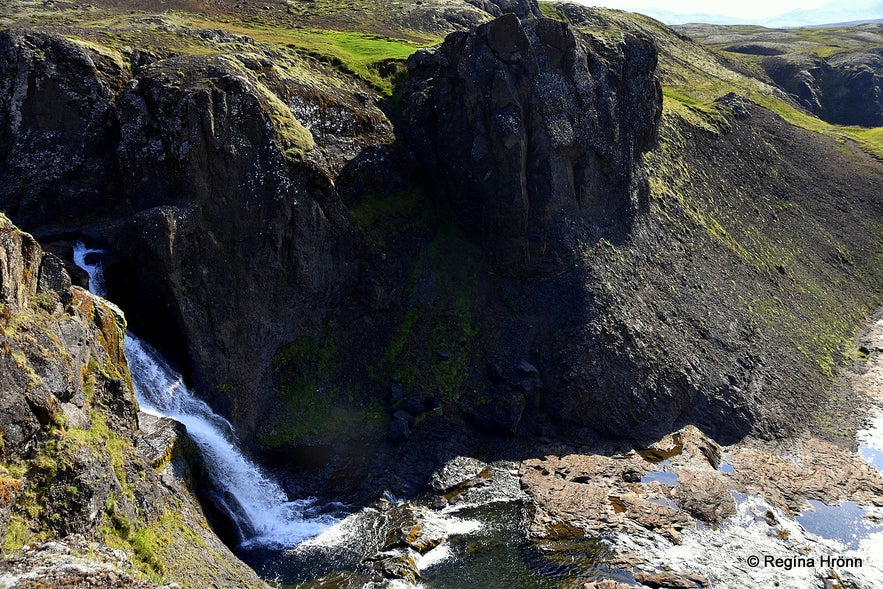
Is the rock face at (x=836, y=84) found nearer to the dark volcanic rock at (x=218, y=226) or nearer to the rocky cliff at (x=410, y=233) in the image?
the rocky cliff at (x=410, y=233)

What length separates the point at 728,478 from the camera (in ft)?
109

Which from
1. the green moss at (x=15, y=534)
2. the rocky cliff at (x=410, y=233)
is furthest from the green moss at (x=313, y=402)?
the green moss at (x=15, y=534)

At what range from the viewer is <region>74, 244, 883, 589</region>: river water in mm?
25359

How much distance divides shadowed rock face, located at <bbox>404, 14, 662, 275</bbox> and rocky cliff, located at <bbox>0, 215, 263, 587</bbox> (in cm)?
2305

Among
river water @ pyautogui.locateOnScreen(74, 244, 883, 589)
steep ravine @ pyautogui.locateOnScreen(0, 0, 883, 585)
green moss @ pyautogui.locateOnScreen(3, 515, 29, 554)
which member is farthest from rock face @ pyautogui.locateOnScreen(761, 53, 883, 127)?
green moss @ pyautogui.locateOnScreen(3, 515, 29, 554)

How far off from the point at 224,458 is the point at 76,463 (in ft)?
39.3

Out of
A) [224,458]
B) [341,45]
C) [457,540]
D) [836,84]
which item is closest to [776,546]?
[457,540]

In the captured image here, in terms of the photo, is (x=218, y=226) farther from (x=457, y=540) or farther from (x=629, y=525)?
(x=629, y=525)

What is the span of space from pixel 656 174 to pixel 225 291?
34.5m

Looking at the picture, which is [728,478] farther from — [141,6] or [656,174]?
[141,6]

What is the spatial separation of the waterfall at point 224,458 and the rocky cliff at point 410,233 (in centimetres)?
110

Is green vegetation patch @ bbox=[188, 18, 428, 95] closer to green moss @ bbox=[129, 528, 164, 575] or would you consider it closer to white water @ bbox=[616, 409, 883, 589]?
white water @ bbox=[616, 409, 883, 589]

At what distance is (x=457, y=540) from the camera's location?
27.4 metres

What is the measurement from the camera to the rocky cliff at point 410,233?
31.1 metres
